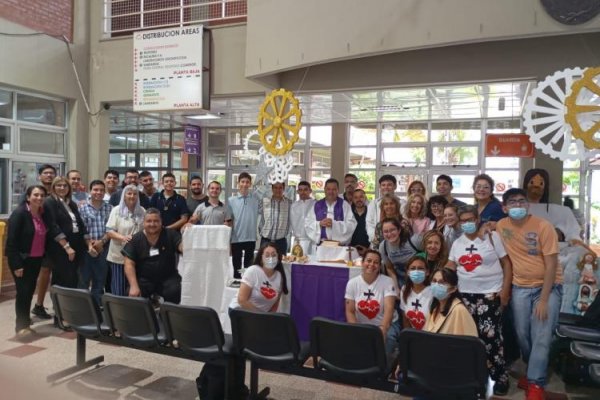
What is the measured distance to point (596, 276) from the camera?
441cm

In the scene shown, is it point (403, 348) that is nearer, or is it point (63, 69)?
point (403, 348)

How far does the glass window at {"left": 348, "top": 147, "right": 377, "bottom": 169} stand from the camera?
11625 mm

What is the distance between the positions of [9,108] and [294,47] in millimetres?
4304

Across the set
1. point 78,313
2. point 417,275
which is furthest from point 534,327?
point 78,313

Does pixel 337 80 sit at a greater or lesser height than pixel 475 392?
greater

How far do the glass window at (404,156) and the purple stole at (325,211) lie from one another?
6.52 metres

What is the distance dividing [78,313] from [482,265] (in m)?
3.05

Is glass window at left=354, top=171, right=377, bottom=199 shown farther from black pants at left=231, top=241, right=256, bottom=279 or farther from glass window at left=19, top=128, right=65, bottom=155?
glass window at left=19, top=128, right=65, bottom=155

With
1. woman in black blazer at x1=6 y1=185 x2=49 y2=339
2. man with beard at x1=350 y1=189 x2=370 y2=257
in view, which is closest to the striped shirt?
man with beard at x1=350 y1=189 x2=370 y2=257

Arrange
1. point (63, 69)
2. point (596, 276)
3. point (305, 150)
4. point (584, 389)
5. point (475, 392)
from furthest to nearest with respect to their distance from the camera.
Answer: point (305, 150) → point (63, 69) → point (596, 276) → point (584, 389) → point (475, 392)

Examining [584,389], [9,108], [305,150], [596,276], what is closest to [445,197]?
[596,276]

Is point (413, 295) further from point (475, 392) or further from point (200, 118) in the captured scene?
point (200, 118)

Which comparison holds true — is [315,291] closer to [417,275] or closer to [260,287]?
[260,287]

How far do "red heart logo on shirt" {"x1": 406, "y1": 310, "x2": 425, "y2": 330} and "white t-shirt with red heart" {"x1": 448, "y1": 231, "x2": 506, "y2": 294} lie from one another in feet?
1.42
